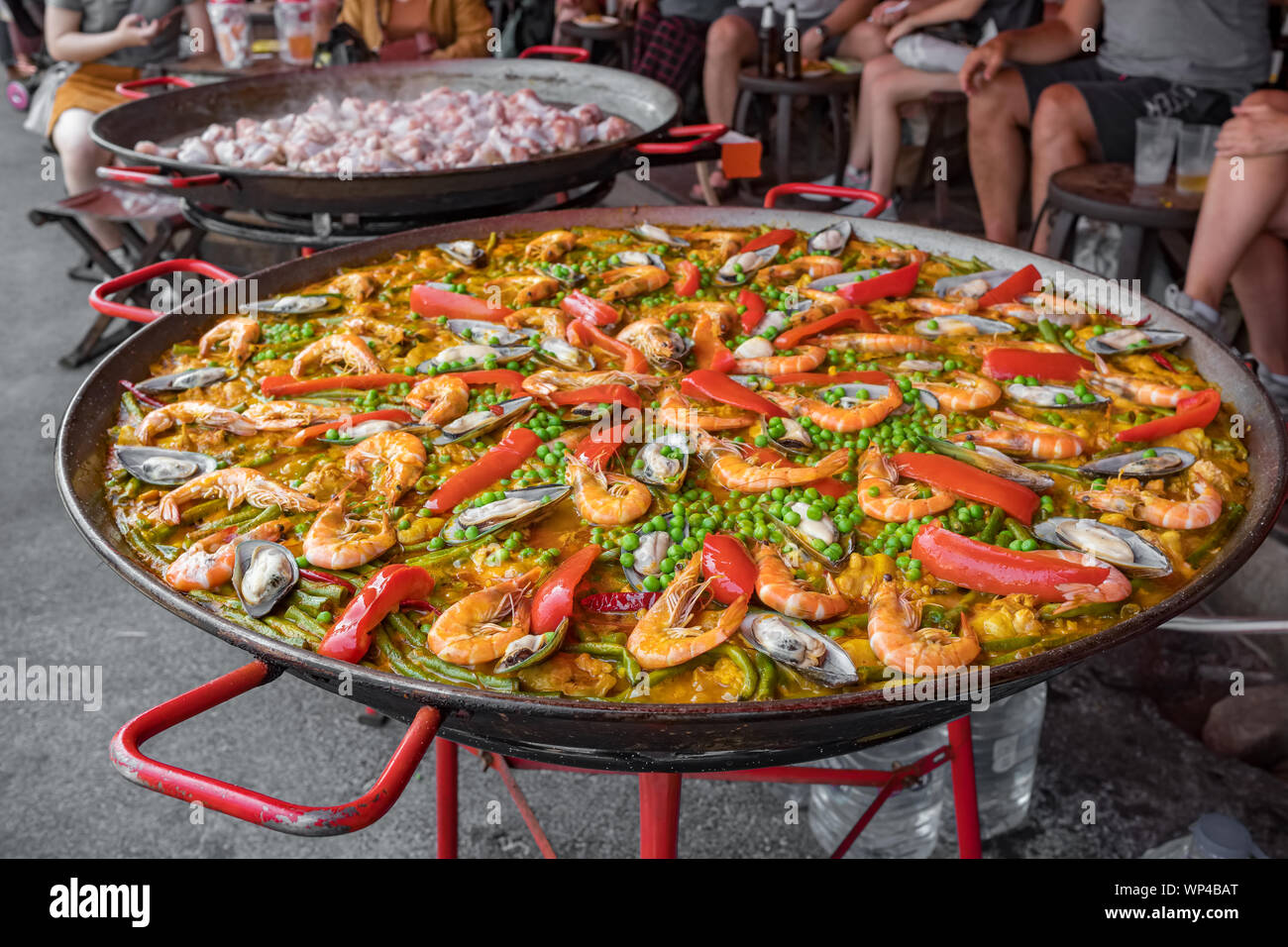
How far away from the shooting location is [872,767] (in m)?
3.04

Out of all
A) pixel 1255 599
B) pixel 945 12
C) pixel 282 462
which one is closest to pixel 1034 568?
pixel 282 462

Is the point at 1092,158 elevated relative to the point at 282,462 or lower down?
elevated

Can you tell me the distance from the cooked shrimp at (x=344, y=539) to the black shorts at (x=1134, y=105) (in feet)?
13.9

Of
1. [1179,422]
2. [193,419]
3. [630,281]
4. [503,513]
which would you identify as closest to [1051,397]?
[1179,422]

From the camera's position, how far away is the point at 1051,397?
235 centimetres

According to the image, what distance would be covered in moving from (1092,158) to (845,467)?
372 centimetres

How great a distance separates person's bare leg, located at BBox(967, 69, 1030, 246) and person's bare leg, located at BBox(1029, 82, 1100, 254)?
0.47m

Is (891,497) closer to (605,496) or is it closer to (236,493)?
(605,496)

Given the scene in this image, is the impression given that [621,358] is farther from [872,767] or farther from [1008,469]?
[872,767]

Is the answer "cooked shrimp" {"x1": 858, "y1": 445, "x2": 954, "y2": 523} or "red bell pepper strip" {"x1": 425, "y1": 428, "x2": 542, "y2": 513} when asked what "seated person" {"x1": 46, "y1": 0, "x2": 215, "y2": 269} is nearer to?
"red bell pepper strip" {"x1": 425, "y1": 428, "x2": 542, "y2": 513}

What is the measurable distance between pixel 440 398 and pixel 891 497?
1071 millimetres

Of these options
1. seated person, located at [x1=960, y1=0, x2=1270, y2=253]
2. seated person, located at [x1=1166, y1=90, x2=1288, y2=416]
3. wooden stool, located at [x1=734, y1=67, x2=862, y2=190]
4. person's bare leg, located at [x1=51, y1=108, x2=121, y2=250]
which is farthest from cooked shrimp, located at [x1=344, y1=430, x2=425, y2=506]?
wooden stool, located at [x1=734, y1=67, x2=862, y2=190]

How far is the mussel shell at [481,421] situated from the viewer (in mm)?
2207

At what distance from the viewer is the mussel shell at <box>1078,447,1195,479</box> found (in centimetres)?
203
